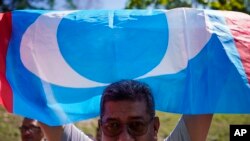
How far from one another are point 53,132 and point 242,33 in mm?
1330

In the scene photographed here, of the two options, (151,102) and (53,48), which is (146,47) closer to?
(53,48)

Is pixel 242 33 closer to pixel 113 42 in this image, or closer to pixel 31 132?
pixel 113 42

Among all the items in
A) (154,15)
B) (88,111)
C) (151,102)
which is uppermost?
(154,15)

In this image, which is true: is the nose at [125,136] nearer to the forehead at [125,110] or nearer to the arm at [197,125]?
the forehead at [125,110]

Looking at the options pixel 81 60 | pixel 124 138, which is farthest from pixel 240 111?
pixel 124 138

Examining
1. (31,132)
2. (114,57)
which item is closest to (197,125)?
(114,57)

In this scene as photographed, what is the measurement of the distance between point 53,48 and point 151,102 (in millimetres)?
1331

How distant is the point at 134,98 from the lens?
112 inches

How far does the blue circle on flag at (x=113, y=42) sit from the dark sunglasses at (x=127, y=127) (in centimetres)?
125

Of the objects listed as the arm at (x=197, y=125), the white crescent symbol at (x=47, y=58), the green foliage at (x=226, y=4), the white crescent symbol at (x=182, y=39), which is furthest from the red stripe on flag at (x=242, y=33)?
the green foliage at (x=226, y=4)

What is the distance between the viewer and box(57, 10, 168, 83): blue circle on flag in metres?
4.03

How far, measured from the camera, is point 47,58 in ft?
13.3

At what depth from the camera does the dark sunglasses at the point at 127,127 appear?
2740 mm

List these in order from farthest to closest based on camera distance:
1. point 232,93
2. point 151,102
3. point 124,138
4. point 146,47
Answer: point 146,47 < point 232,93 < point 151,102 < point 124,138
